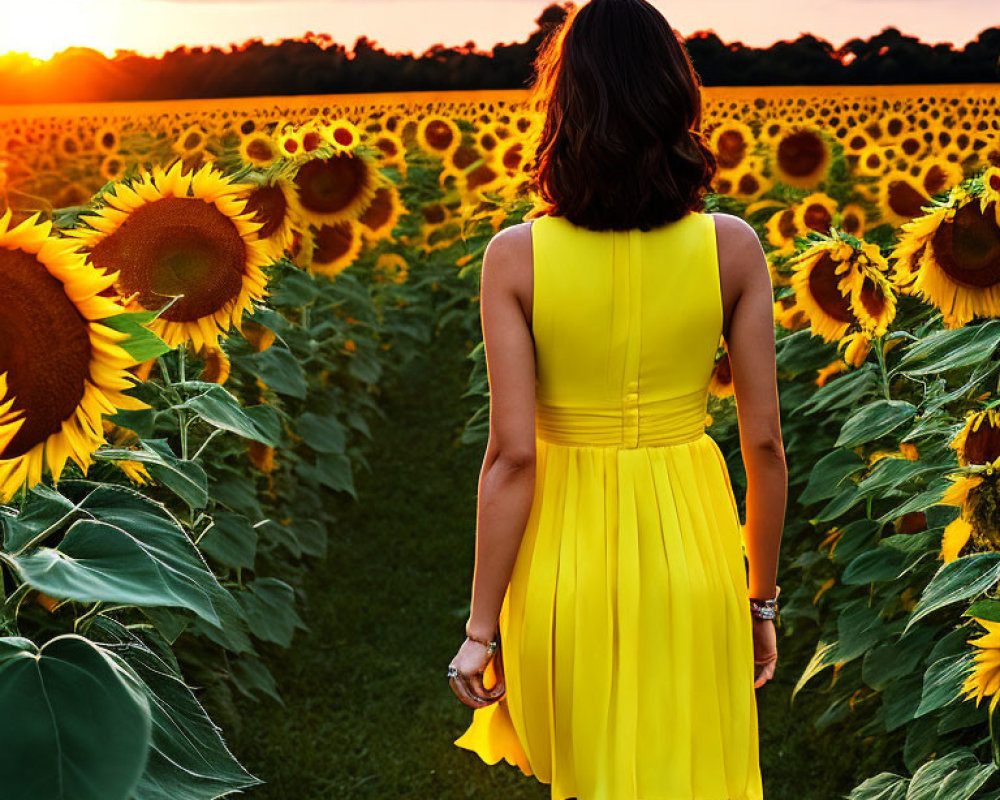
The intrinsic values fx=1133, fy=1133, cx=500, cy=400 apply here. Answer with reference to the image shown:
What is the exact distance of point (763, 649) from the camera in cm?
197

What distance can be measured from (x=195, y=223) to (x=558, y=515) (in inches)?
37.1

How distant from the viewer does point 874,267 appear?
2.69m

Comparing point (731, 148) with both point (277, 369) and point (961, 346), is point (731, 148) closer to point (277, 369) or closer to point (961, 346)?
Answer: point (277, 369)

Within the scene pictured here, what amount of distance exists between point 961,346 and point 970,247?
27 centimetres

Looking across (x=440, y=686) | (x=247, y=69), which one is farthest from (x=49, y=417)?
(x=247, y=69)

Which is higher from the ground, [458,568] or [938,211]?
[938,211]

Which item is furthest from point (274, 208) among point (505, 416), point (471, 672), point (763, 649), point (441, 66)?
point (441, 66)

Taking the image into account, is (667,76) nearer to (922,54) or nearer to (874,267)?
(874,267)

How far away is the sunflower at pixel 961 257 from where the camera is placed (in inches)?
83.7

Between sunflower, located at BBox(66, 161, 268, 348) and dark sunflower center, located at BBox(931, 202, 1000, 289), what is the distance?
1333 millimetres

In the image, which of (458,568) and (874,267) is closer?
(874,267)

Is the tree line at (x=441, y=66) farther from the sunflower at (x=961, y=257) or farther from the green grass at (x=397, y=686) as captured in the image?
the sunflower at (x=961, y=257)

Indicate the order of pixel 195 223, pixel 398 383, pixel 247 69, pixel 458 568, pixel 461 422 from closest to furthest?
pixel 195 223 < pixel 458 568 < pixel 461 422 < pixel 398 383 < pixel 247 69

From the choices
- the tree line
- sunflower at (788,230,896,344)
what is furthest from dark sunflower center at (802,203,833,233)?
the tree line
